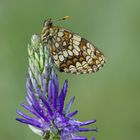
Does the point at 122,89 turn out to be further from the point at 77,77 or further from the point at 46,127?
the point at 46,127

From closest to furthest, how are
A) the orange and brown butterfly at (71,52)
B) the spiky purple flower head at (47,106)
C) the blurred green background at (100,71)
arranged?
the spiky purple flower head at (47,106)
the orange and brown butterfly at (71,52)
the blurred green background at (100,71)

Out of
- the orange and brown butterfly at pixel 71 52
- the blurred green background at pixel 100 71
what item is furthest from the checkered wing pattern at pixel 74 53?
the blurred green background at pixel 100 71

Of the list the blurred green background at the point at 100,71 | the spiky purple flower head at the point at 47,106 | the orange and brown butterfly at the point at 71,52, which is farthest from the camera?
the blurred green background at the point at 100,71

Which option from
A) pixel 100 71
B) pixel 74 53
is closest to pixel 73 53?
pixel 74 53

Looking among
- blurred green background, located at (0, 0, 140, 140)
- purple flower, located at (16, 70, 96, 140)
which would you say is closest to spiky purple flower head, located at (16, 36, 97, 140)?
purple flower, located at (16, 70, 96, 140)

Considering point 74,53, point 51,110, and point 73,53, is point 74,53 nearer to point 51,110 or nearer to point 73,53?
point 73,53

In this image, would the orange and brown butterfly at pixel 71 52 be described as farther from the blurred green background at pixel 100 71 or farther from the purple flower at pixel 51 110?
the blurred green background at pixel 100 71
